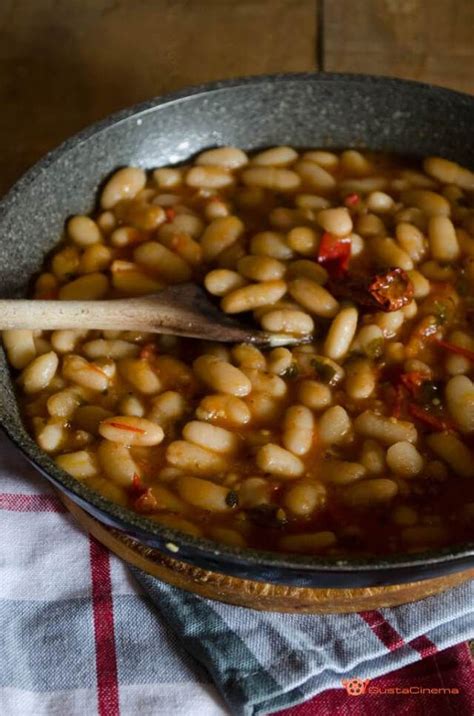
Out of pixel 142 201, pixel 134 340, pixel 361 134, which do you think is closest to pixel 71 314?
pixel 134 340

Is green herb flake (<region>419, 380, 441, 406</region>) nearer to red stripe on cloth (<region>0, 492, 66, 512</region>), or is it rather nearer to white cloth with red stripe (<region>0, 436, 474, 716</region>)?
white cloth with red stripe (<region>0, 436, 474, 716</region>)

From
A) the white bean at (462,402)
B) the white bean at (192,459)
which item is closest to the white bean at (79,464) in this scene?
the white bean at (192,459)

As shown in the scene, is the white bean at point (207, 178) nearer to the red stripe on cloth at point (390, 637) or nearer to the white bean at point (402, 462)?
the white bean at point (402, 462)

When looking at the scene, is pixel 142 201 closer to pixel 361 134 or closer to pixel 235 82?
pixel 235 82

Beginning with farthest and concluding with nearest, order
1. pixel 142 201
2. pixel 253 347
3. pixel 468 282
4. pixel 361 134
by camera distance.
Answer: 1. pixel 361 134
2. pixel 142 201
3. pixel 468 282
4. pixel 253 347

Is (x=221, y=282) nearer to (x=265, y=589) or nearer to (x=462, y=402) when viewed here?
(x=462, y=402)

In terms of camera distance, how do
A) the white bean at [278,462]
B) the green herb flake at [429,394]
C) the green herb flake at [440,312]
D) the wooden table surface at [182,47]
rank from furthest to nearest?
the wooden table surface at [182,47] → the green herb flake at [440,312] → the green herb flake at [429,394] → the white bean at [278,462]

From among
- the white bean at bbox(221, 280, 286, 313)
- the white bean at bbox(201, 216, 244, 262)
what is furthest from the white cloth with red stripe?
the white bean at bbox(201, 216, 244, 262)

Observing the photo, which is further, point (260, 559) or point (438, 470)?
point (438, 470)
